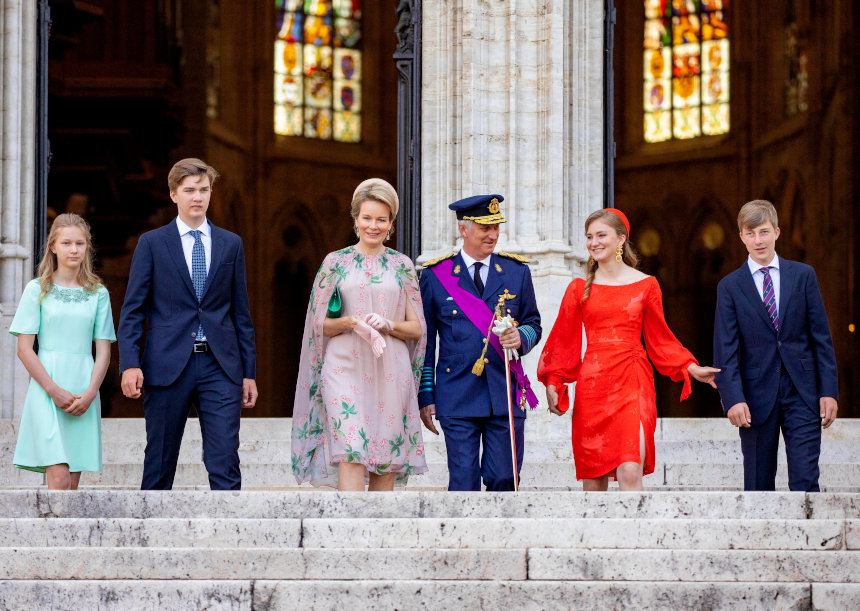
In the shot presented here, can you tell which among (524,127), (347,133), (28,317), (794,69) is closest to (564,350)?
(28,317)

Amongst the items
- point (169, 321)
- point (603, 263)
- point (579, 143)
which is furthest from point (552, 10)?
point (169, 321)

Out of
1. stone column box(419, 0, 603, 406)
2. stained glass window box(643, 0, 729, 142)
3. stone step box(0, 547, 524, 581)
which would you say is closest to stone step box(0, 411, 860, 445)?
stone column box(419, 0, 603, 406)

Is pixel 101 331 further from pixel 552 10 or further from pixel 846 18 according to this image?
pixel 846 18

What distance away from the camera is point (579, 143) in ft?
33.4

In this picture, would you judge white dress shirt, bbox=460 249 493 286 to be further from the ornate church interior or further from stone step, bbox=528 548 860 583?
the ornate church interior

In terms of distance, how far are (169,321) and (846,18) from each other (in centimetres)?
1182

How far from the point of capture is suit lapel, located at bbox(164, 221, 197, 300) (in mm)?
5535

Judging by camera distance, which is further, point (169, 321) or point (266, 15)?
point (266, 15)

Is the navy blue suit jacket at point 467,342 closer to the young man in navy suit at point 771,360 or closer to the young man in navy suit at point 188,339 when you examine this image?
the young man in navy suit at point 188,339

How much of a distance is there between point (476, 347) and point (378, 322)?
0.45 metres

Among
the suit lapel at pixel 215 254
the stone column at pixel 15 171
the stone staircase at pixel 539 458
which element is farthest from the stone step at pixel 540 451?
the suit lapel at pixel 215 254

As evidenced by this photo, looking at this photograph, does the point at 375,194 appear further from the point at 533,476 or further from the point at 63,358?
Result: the point at 533,476

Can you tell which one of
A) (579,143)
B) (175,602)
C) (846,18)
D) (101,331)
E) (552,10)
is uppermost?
(846,18)

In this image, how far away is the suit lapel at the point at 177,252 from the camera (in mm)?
5535
